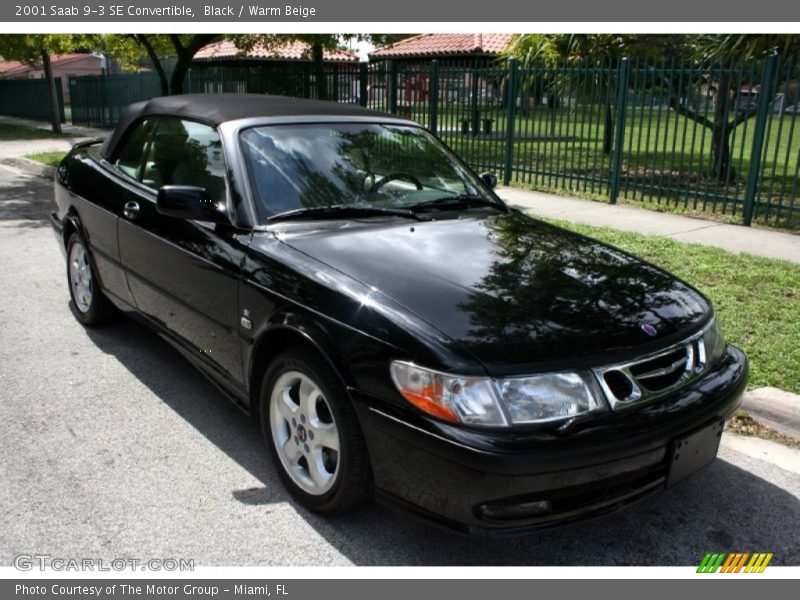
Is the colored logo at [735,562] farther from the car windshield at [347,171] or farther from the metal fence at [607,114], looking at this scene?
the metal fence at [607,114]

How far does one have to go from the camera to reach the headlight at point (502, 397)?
8.43 feet

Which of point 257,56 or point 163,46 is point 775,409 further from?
point 257,56

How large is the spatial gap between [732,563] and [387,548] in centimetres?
135

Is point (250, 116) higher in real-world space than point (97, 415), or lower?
higher

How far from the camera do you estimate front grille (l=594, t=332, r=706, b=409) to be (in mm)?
2725

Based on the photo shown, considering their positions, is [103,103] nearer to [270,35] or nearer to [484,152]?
[270,35]

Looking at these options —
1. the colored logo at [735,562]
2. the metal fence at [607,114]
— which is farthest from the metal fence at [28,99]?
the colored logo at [735,562]

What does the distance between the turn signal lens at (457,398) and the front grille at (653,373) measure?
0.42 metres

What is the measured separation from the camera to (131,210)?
4.46 meters

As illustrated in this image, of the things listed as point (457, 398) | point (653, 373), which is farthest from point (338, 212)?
point (653, 373)

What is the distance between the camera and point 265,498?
132 inches

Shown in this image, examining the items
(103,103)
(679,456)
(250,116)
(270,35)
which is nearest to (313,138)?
(250,116)

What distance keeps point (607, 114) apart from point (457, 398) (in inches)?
401
